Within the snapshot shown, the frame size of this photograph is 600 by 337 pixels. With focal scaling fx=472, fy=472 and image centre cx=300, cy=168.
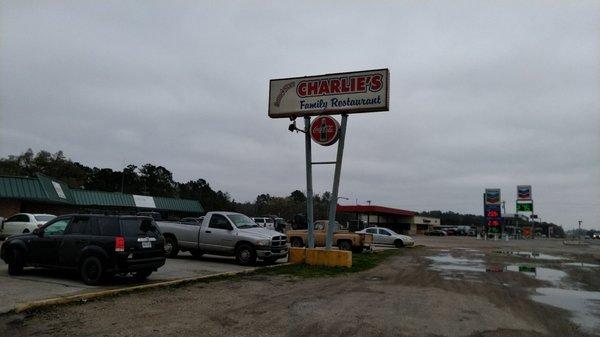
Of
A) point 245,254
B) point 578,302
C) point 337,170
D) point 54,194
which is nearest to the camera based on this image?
point 578,302

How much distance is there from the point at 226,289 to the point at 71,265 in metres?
3.66

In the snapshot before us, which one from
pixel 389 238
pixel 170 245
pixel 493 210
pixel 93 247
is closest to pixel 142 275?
pixel 93 247

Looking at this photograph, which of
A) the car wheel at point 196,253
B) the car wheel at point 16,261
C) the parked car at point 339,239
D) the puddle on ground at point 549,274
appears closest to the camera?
the car wheel at point 16,261

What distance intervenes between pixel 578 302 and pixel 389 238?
2517 centimetres

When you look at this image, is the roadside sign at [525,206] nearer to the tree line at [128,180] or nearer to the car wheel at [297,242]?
the tree line at [128,180]

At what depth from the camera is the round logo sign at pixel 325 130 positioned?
1748 cm

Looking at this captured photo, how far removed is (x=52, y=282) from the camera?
35.3ft

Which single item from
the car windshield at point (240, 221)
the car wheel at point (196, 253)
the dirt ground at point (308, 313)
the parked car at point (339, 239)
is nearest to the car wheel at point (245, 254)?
the car windshield at point (240, 221)

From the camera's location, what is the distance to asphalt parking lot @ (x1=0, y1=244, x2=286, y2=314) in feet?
29.1

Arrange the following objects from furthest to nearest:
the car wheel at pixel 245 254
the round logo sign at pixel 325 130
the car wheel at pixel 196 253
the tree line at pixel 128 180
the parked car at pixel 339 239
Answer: the tree line at pixel 128 180 → the parked car at pixel 339 239 → the car wheel at pixel 196 253 → the round logo sign at pixel 325 130 → the car wheel at pixel 245 254

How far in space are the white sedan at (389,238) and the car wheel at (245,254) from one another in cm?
1949

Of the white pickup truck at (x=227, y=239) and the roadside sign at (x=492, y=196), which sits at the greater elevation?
the roadside sign at (x=492, y=196)

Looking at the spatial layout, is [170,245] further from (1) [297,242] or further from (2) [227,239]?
(1) [297,242]

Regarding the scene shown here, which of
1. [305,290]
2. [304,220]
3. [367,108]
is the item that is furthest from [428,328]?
[304,220]
